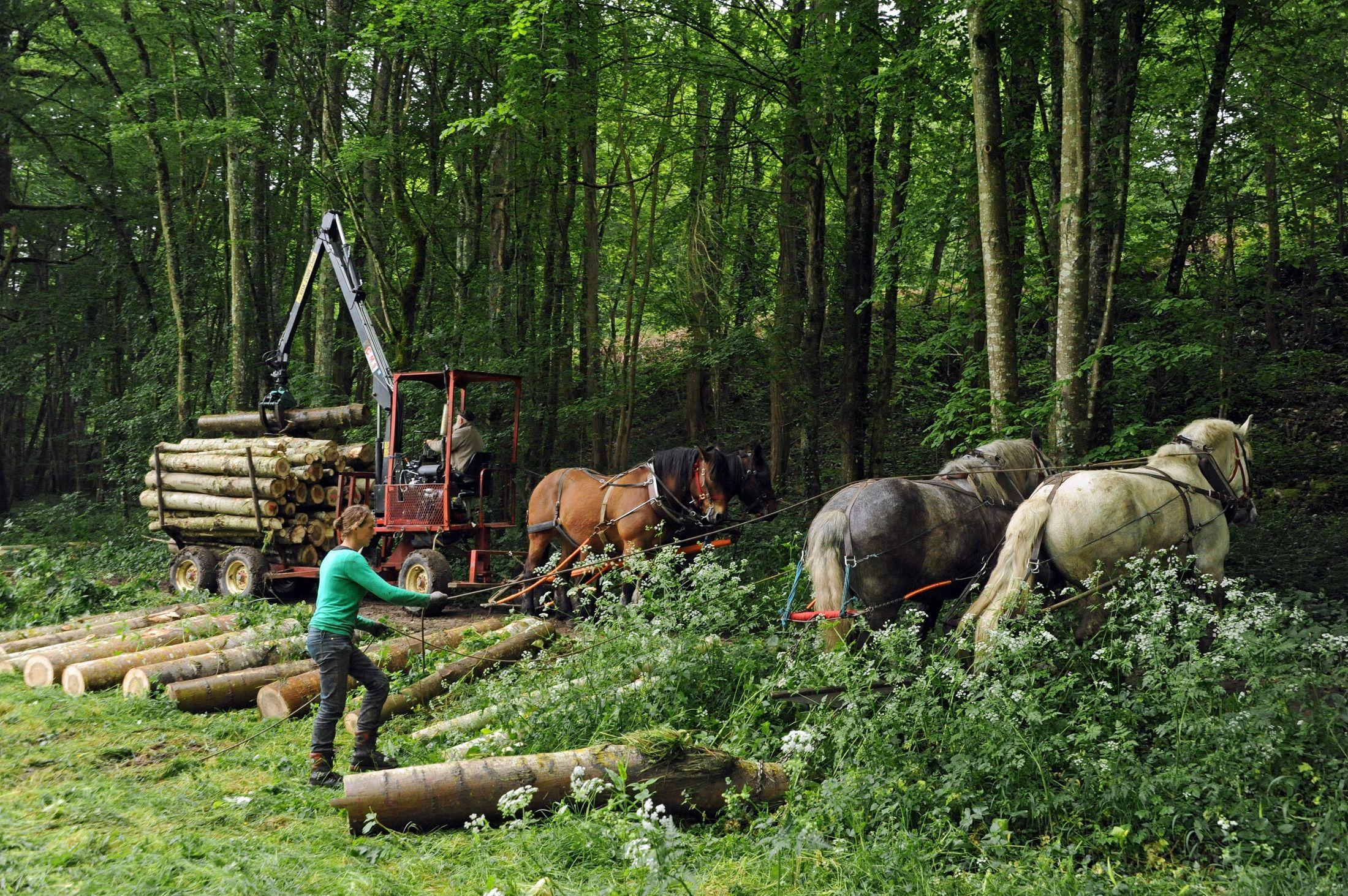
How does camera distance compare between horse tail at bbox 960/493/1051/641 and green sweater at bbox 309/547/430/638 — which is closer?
green sweater at bbox 309/547/430/638

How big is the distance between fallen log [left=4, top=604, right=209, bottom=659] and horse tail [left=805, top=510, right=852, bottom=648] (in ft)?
23.1

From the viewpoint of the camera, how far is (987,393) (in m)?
9.34

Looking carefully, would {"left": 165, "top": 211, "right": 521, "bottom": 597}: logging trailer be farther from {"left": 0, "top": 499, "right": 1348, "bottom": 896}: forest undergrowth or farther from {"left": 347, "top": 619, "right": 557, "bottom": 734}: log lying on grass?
{"left": 0, "top": 499, "right": 1348, "bottom": 896}: forest undergrowth

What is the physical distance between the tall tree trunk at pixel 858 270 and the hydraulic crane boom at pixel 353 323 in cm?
630

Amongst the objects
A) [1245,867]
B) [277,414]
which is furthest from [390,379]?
[1245,867]

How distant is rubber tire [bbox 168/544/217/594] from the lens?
12492 mm

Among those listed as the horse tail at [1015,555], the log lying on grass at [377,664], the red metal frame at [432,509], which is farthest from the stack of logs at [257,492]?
the horse tail at [1015,555]

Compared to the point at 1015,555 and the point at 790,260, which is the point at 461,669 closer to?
the point at 1015,555

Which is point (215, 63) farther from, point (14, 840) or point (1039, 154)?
point (14, 840)

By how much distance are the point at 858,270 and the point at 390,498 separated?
287 inches

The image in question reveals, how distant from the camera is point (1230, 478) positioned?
22.3ft

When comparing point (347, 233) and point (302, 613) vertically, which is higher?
point (347, 233)

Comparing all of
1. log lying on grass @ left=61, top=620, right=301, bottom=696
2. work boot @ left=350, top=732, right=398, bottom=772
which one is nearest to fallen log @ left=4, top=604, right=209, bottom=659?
log lying on grass @ left=61, top=620, right=301, bottom=696

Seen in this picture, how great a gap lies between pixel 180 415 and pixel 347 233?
5843 millimetres
